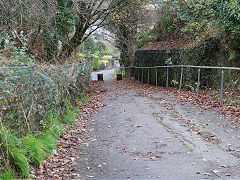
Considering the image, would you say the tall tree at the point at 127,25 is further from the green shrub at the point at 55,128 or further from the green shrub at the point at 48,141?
the green shrub at the point at 48,141

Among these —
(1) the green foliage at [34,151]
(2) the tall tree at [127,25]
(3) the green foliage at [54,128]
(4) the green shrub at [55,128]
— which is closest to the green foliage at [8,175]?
(1) the green foliage at [34,151]

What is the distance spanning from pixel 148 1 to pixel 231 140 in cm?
1681

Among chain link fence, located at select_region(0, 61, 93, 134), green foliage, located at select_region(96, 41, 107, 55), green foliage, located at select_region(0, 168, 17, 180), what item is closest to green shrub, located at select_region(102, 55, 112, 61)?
green foliage, located at select_region(96, 41, 107, 55)

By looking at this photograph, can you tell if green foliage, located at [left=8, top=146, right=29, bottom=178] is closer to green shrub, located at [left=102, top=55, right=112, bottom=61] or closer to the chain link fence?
the chain link fence

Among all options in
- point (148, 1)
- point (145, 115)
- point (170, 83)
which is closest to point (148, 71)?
point (170, 83)

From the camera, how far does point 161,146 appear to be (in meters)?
5.93

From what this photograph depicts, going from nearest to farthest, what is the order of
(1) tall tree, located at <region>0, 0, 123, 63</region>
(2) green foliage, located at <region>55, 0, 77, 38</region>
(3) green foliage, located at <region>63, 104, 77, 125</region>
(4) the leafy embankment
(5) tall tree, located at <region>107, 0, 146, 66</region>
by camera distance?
(4) the leafy embankment < (3) green foliage, located at <region>63, 104, 77, 125</region> < (1) tall tree, located at <region>0, 0, 123, 63</region> < (2) green foliage, located at <region>55, 0, 77, 38</region> < (5) tall tree, located at <region>107, 0, 146, 66</region>

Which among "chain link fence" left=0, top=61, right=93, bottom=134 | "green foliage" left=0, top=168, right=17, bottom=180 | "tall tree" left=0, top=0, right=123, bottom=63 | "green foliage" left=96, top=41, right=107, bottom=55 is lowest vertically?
"green foliage" left=0, top=168, right=17, bottom=180

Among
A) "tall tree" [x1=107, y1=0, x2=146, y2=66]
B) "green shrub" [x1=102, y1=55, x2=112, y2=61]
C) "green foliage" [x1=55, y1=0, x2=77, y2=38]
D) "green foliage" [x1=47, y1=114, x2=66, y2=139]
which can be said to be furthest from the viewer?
"green shrub" [x1=102, y1=55, x2=112, y2=61]

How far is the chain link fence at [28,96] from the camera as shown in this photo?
4.59m

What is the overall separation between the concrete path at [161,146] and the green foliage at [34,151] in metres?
0.64

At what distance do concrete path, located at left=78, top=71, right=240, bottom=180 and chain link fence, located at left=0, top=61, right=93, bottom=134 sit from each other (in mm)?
1076

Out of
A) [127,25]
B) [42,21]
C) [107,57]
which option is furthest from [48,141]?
[107,57]

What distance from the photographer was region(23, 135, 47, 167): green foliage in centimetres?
459
